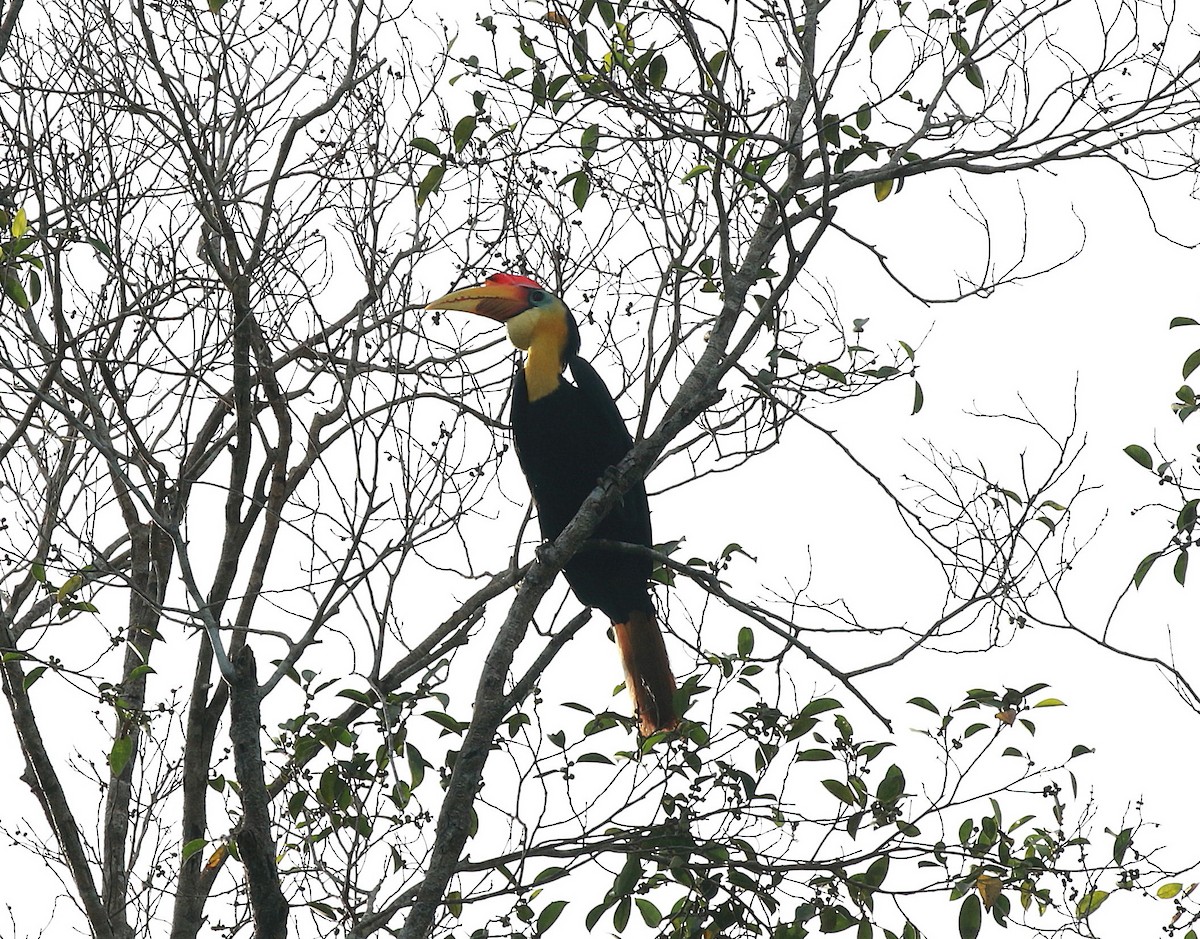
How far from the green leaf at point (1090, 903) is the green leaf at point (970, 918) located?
307 mm

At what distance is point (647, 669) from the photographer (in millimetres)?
4398

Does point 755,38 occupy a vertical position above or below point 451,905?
above

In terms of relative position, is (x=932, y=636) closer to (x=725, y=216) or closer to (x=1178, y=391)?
(x=1178, y=391)

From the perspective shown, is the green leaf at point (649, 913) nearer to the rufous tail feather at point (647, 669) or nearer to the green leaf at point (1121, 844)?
the rufous tail feather at point (647, 669)

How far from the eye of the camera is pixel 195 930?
4887 millimetres

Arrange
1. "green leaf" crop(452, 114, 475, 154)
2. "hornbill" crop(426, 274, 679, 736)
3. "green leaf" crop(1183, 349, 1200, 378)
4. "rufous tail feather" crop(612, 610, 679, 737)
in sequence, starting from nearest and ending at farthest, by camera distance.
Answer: "green leaf" crop(1183, 349, 1200, 378), "green leaf" crop(452, 114, 475, 154), "rufous tail feather" crop(612, 610, 679, 737), "hornbill" crop(426, 274, 679, 736)

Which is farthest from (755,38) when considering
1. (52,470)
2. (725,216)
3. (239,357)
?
(52,470)

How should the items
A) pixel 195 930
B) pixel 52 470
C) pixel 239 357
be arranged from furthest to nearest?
1. pixel 52 470
2. pixel 195 930
3. pixel 239 357

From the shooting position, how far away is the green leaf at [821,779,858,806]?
3.45 metres

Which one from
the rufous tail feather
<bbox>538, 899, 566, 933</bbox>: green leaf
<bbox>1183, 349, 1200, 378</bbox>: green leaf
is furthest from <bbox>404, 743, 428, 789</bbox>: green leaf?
<bbox>1183, 349, 1200, 378</bbox>: green leaf

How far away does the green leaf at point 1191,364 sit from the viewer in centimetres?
325

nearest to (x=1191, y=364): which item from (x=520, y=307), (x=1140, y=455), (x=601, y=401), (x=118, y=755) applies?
(x=1140, y=455)

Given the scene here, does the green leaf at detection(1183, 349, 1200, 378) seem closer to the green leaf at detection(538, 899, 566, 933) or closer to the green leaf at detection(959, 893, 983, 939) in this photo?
the green leaf at detection(959, 893, 983, 939)

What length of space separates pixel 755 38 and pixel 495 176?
883mm
